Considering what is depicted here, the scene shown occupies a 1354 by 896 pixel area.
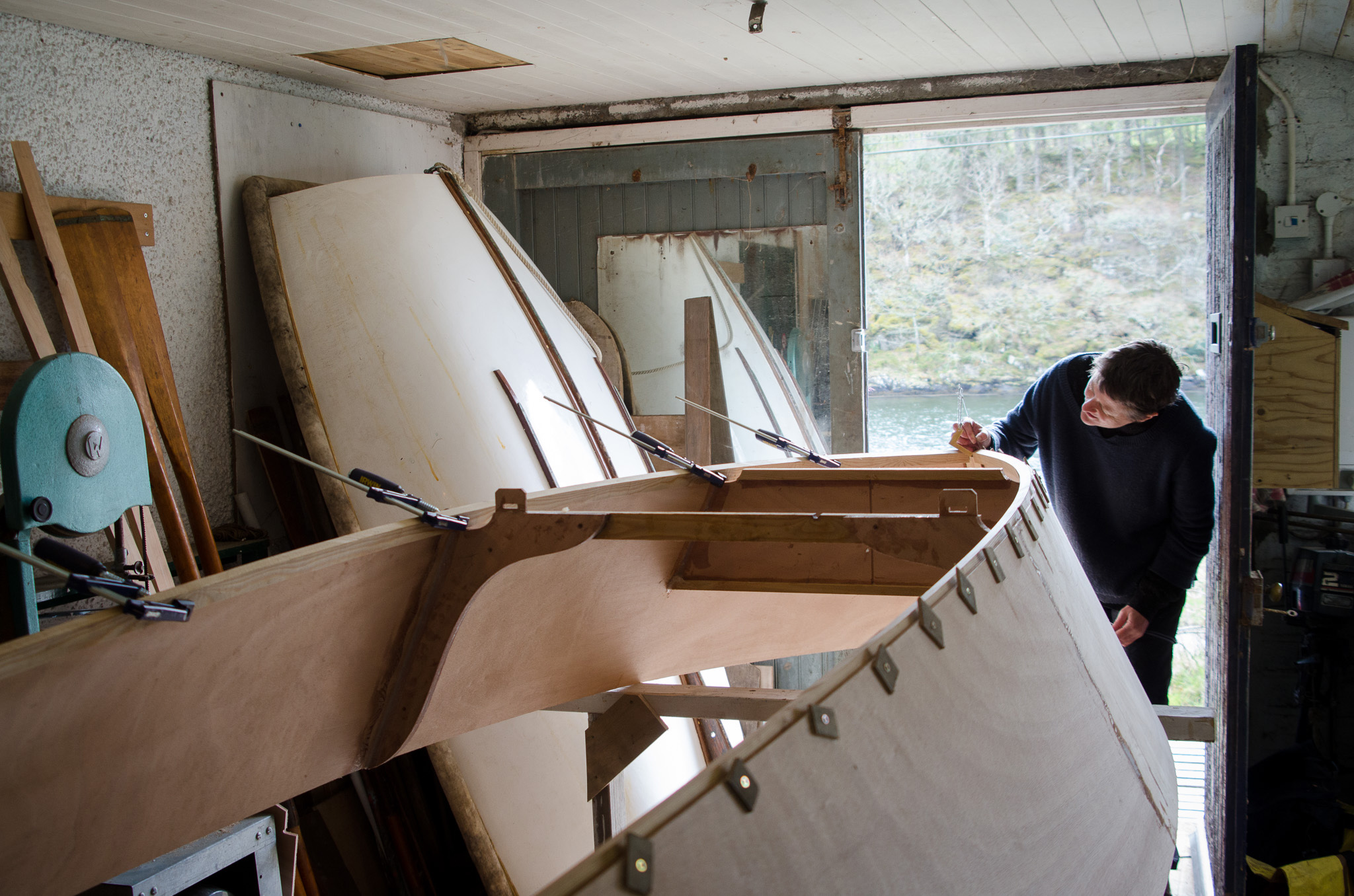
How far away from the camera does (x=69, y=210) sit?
2.23m

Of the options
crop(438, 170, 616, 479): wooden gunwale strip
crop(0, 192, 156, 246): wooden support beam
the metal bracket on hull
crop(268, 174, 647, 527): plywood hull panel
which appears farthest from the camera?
crop(438, 170, 616, 479): wooden gunwale strip

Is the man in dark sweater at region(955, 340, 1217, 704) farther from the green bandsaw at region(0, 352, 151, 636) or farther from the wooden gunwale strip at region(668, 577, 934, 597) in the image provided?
the green bandsaw at region(0, 352, 151, 636)

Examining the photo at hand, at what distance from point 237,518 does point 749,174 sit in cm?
220

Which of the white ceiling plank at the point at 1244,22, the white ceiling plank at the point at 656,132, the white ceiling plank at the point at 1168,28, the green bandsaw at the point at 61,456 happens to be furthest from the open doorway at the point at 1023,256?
the green bandsaw at the point at 61,456

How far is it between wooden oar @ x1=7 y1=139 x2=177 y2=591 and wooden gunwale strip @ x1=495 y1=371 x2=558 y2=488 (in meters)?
1.01

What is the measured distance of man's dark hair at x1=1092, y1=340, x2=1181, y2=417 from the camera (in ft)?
7.22

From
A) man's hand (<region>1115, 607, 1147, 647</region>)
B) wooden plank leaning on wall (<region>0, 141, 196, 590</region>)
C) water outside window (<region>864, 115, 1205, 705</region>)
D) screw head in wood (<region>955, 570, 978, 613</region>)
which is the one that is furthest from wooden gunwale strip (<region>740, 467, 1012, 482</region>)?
water outside window (<region>864, 115, 1205, 705</region>)

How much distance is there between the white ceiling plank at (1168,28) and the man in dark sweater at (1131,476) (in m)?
0.92

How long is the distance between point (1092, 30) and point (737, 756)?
2.69 metres

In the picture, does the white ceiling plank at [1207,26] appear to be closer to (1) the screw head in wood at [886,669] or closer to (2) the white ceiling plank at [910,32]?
(2) the white ceiling plank at [910,32]

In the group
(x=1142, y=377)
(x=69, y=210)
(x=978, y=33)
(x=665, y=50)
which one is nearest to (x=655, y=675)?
(x=1142, y=377)

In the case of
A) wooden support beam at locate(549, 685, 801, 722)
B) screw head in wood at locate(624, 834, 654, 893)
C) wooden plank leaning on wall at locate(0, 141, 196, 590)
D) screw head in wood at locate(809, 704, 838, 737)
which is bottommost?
wooden support beam at locate(549, 685, 801, 722)

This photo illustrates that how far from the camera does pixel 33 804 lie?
106cm

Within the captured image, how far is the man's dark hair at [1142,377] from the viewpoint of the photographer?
2.20 m
